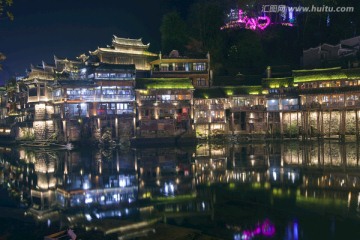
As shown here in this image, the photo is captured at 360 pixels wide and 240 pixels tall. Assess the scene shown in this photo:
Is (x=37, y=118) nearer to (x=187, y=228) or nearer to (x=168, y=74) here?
(x=168, y=74)

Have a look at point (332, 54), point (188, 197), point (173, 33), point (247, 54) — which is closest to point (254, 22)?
point (247, 54)

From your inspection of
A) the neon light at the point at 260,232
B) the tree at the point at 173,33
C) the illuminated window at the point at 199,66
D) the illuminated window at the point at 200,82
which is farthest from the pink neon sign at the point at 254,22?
the neon light at the point at 260,232

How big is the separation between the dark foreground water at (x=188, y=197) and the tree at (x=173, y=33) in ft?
127

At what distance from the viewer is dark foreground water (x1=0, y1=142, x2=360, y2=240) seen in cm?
1620

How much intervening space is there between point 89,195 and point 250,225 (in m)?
12.8

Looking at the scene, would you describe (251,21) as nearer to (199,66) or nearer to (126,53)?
(199,66)

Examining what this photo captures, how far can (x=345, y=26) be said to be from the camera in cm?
6825

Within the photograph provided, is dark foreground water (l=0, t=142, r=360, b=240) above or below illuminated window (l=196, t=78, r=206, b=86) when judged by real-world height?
below

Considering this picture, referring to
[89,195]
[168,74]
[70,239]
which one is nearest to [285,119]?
[168,74]

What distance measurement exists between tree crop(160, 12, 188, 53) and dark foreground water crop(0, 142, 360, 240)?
38644 mm

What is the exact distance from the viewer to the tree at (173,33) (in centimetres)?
7250

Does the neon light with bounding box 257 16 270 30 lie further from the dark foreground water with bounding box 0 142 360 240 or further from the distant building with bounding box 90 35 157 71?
the dark foreground water with bounding box 0 142 360 240

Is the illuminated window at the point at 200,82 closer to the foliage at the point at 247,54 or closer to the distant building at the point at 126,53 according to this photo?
the foliage at the point at 247,54

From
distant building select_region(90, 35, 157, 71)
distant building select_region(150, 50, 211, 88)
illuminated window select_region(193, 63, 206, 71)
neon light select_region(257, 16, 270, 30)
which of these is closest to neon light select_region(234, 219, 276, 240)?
distant building select_region(150, 50, 211, 88)
